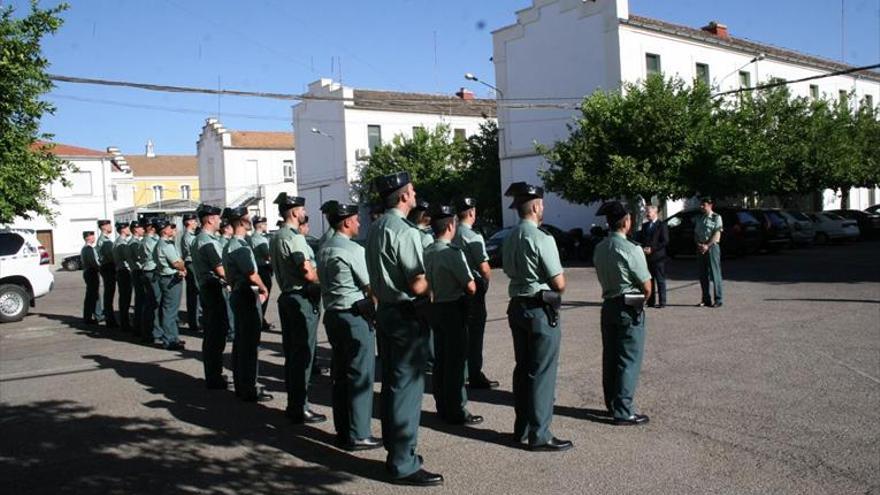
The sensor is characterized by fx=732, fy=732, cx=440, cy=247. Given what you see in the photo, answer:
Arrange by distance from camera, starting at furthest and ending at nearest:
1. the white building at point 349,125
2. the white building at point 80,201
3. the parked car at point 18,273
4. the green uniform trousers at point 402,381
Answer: the white building at point 80,201 → the white building at point 349,125 → the parked car at point 18,273 → the green uniform trousers at point 402,381

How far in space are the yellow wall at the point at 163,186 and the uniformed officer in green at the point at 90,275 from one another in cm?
5802

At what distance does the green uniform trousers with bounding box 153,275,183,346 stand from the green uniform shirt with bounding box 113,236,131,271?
1770 millimetres

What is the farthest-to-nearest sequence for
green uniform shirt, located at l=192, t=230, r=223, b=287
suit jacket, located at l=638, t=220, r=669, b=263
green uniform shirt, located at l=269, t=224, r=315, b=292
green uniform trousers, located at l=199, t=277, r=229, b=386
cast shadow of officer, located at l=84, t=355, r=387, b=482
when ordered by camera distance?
1. suit jacket, located at l=638, t=220, r=669, b=263
2. green uniform shirt, located at l=192, t=230, r=223, b=287
3. green uniform trousers, located at l=199, t=277, r=229, b=386
4. green uniform shirt, located at l=269, t=224, r=315, b=292
5. cast shadow of officer, located at l=84, t=355, r=387, b=482

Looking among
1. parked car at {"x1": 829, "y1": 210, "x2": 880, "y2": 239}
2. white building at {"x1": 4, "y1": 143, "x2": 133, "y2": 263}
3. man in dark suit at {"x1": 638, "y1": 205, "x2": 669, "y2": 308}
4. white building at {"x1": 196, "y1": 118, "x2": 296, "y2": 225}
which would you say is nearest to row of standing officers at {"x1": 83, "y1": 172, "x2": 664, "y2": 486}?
man in dark suit at {"x1": 638, "y1": 205, "x2": 669, "y2": 308}

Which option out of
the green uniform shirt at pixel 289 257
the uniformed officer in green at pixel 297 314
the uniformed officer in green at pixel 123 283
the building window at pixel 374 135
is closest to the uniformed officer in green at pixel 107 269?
the uniformed officer in green at pixel 123 283

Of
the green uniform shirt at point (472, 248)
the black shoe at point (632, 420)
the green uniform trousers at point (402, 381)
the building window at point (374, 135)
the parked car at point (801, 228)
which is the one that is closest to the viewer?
the green uniform trousers at point (402, 381)

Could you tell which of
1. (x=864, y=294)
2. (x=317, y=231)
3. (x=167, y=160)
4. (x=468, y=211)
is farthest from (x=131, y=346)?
(x=167, y=160)

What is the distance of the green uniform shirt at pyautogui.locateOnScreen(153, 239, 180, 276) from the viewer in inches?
414

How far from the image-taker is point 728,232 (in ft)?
71.6

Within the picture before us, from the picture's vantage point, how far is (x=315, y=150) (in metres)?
46.0

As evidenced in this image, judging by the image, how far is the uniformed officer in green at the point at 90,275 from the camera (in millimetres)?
13391

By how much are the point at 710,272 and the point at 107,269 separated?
34.9ft

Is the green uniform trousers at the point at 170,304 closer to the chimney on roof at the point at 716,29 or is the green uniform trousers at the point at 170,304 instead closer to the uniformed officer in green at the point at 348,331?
the uniformed officer in green at the point at 348,331

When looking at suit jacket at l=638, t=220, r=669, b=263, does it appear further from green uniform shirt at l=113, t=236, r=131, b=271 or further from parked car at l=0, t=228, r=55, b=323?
parked car at l=0, t=228, r=55, b=323
